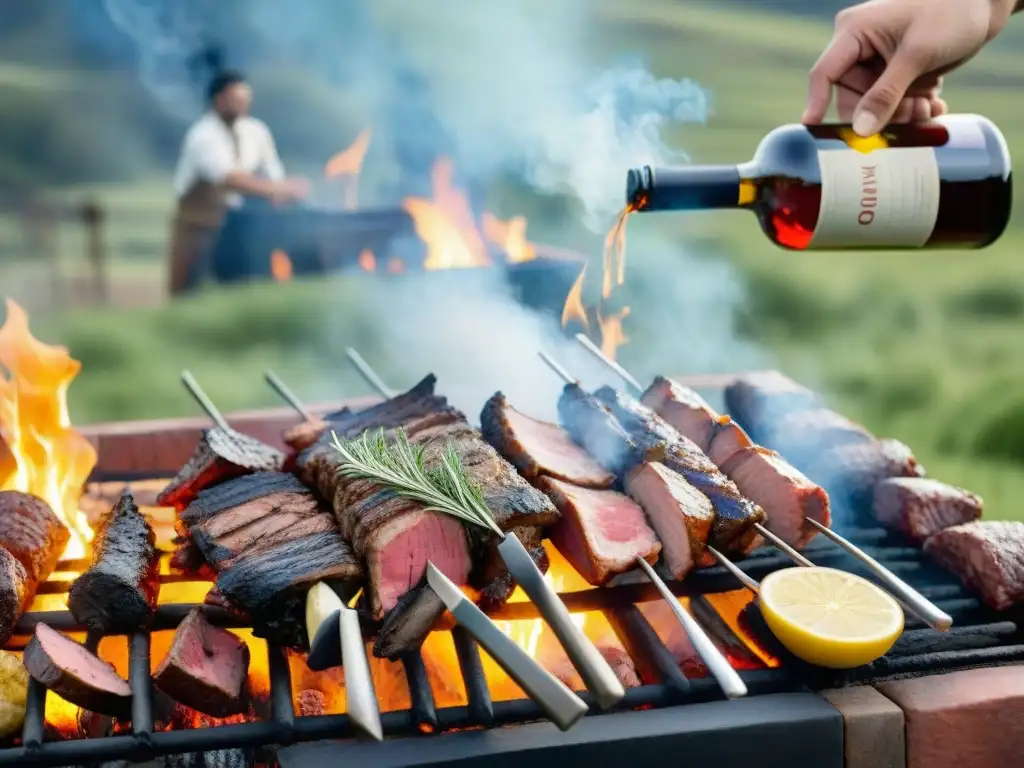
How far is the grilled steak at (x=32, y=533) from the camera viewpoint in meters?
2.94

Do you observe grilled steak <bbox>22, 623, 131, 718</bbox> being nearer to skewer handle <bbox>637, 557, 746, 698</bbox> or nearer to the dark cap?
skewer handle <bbox>637, 557, 746, 698</bbox>

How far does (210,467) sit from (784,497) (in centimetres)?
188

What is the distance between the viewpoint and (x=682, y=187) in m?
2.99

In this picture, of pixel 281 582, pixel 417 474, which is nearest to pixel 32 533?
pixel 281 582

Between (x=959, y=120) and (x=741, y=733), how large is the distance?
199cm

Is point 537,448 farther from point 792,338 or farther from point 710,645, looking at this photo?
point 792,338

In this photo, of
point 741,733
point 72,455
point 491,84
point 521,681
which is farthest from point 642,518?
point 491,84

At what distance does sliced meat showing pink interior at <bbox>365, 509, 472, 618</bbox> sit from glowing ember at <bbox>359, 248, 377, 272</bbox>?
556cm

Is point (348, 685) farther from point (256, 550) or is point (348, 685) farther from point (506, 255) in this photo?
point (506, 255)

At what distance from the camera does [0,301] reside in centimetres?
1035

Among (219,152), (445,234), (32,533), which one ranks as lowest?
(32,533)

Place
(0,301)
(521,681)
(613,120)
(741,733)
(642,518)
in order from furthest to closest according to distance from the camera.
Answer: (0,301), (613,120), (642,518), (741,733), (521,681)

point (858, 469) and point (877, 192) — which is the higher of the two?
point (877, 192)

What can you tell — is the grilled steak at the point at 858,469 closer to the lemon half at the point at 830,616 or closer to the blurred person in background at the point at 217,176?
the lemon half at the point at 830,616
